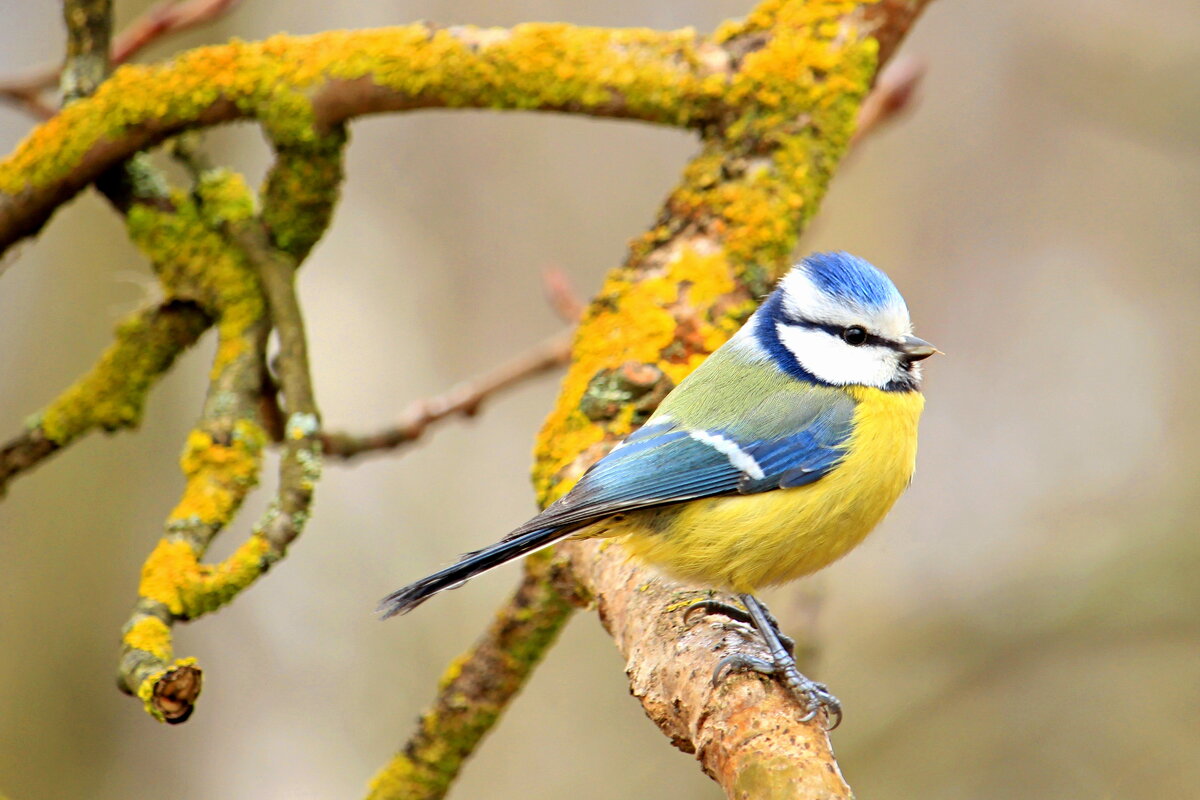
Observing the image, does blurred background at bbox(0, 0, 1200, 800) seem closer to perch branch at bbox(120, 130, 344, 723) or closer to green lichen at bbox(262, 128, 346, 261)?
perch branch at bbox(120, 130, 344, 723)

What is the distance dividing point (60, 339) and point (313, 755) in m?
1.79

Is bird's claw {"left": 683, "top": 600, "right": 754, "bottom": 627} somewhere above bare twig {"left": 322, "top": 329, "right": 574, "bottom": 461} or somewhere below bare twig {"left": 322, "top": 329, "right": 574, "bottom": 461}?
below

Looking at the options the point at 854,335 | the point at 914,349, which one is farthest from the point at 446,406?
the point at 914,349

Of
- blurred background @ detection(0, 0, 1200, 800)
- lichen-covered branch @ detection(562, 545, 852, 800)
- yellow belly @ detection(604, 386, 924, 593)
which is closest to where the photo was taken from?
lichen-covered branch @ detection(562, 545, 852, 800)

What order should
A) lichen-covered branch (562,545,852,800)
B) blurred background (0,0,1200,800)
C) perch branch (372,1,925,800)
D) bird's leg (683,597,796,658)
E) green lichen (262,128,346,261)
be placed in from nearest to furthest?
lichen-covered branch (562,545,852,800) → bird's leg (683,597,796,658) → perch branch (372,1,925,800) → green lichen (262,128,346,261) → blurred background (0,0,1200,800)

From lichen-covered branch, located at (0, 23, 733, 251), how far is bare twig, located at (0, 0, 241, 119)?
0.88 ft

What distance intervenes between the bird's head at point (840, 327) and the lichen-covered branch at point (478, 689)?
59 centimetres

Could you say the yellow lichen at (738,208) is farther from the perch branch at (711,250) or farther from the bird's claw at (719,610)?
the bird's claw at (719,610)

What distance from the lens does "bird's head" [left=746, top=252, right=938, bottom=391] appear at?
6.63ft

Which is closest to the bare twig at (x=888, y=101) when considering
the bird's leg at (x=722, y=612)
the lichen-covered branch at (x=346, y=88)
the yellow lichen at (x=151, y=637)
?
the lichen-covered branch at (x=346, y=88)

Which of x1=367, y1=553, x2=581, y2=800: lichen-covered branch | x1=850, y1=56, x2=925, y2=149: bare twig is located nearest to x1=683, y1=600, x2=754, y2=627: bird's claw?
x1=367, y1=553, x2=581, y2=800: lichen-covered branch

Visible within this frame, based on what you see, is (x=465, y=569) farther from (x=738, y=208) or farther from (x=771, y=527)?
(x=738, y=208)

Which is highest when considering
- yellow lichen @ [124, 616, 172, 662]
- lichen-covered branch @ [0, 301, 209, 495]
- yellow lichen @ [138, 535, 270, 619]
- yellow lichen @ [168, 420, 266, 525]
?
lichen-covered branch @ [0, 301, 209, 495]

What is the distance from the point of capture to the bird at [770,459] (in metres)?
1.74
